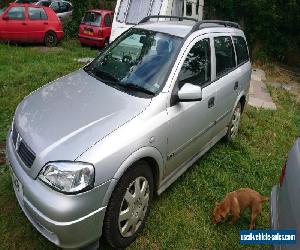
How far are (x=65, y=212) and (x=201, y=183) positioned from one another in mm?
2423

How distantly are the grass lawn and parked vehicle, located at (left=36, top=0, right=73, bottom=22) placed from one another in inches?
415

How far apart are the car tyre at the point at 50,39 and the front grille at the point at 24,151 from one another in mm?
11180

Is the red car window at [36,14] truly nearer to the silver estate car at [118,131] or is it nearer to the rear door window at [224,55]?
the silver estate car at [118,131]

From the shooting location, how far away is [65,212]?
287 cm


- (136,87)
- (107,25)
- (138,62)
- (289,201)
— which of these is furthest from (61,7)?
(289,201)

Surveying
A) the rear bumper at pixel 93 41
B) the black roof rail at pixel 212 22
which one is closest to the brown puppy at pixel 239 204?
the black roof rail at pixel 212 22

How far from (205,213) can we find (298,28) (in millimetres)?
12526

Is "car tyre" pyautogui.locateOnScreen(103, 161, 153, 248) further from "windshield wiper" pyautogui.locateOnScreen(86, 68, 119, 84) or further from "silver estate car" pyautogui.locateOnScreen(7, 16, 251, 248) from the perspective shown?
"windshield wiper" pyautogui.locateOnScreen(86, 68, 119, 84)

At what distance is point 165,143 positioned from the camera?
3.75m

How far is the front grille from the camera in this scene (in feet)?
10.3

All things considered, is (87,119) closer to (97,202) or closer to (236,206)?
(97,202)

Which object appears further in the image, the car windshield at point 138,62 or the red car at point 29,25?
the red car at point 29,25

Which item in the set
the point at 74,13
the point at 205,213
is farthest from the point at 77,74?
the point at 74,13

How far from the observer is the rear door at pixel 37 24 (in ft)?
43.9
